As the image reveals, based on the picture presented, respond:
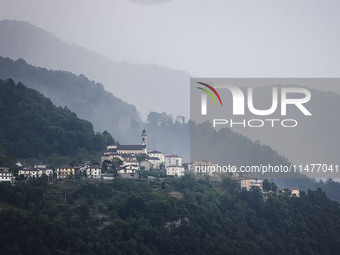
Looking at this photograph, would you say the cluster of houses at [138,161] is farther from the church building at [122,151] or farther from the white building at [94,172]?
the white building at [94,172]

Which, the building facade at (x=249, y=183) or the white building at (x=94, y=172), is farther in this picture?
the building facade at (x=249, y=183)

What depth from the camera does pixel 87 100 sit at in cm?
11169

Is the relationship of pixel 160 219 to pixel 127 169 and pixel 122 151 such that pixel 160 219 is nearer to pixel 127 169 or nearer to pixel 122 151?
pixel 127 169

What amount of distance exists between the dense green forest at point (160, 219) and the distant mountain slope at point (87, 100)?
152ft

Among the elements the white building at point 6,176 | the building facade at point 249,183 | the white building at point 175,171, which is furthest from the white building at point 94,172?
the building facade at point 249,183

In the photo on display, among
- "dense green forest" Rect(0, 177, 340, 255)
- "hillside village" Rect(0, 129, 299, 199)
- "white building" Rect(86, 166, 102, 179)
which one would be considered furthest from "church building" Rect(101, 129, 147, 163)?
"dense green forest" Rect(0, 177, 340, 255)

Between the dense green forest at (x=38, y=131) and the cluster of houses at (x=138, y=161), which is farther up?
the dense green forest at (x=38, y=131)

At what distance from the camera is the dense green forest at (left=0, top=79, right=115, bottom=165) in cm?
6844

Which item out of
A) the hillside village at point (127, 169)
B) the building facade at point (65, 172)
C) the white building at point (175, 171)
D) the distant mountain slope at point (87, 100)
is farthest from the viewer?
the distant mountain slope at point (87, 100)

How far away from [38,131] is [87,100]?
4063 cm

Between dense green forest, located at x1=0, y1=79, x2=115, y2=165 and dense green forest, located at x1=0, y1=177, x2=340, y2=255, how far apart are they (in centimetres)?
1301

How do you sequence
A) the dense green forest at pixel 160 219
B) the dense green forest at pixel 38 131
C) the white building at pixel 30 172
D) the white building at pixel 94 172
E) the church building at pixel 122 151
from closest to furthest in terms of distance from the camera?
the dense green forest at pixel 160 219 < the white building at pixel 30 172 < the white building at pixel 94 172 < the church building at pixel 122 151 < the dense green forest at pixel 38 131

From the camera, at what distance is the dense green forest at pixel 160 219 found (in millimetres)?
44812

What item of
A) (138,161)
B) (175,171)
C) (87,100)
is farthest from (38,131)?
(87,100)
